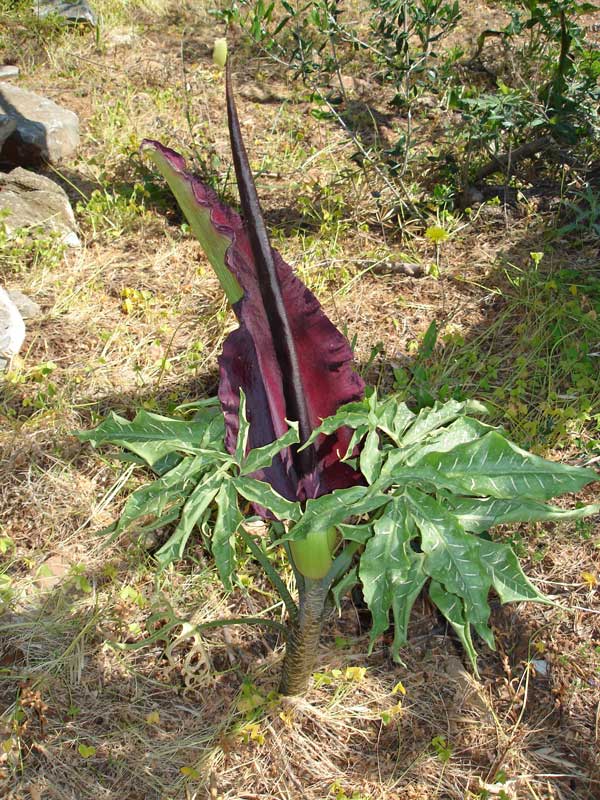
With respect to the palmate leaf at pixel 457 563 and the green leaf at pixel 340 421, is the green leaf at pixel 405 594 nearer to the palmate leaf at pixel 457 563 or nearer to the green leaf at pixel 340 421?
the palmate leaf at pixel 457 563

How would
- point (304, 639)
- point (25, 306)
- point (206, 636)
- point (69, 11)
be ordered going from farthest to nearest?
point (69, 11) → point (25, 306) → point (206, 636) → point (304, 639)

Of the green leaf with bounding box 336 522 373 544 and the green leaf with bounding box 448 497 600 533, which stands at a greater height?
the green leaf with bounding box 336 522 373 544

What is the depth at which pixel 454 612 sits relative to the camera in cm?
87

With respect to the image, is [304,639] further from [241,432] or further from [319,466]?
[241,432]

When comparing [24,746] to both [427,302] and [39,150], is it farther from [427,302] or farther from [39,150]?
[39,150]

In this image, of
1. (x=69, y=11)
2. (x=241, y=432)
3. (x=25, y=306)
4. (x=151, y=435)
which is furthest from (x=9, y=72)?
(x=241, y=432)

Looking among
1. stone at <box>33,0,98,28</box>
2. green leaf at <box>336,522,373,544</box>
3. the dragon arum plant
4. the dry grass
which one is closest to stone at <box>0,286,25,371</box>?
the dry grass

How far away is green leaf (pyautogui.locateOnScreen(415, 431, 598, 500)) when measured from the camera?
2.82 ft

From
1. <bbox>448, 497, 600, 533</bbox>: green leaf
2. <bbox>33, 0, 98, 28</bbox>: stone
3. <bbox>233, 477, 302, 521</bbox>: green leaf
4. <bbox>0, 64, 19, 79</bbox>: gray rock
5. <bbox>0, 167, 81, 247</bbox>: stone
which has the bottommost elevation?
<bbox>448, 497, 600, 533</bbox>: green leaf

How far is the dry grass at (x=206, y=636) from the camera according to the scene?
1.36 m

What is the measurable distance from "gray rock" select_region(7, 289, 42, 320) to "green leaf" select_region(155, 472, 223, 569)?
1.39m

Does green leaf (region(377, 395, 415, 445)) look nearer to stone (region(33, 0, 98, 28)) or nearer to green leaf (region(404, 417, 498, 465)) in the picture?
green leaf (region(404, 417, 498, 465))

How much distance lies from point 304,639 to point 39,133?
2292 mm

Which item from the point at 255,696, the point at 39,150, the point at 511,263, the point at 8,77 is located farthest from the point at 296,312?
the point at 8,77
